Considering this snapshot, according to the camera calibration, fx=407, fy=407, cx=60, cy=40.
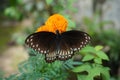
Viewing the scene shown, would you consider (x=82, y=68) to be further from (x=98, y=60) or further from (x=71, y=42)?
(x=71, y=42)

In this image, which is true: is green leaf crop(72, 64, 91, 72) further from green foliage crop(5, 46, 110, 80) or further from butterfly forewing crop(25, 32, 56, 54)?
butterfly forewing crop(25, 32, 56, 54)

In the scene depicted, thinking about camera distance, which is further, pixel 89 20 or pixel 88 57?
pixel 89 20

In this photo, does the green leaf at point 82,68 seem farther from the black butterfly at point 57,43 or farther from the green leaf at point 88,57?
the black butterfly at point 57,43

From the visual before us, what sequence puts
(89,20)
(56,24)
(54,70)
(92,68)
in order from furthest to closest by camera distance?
(89,20) → (92,68) → (54,70) → (56,24)

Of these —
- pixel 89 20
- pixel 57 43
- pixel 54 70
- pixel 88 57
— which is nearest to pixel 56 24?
pixel 57 43

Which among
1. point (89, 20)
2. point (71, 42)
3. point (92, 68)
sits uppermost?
point (89, 20)

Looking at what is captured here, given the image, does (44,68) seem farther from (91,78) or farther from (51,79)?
(91,78)

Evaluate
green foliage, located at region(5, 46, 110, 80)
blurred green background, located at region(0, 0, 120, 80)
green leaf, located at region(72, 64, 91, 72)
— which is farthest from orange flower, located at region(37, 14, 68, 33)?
blurred green background, located at region(0, 0, 120, 80)

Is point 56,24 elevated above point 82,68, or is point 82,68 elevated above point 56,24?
point 56,24

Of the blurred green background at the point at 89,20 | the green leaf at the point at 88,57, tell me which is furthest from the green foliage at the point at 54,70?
the blurred green background at the point at 89,20
